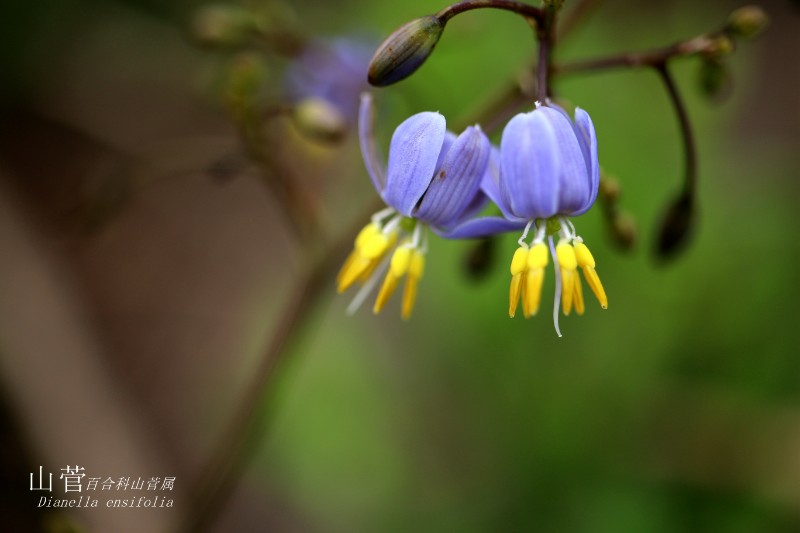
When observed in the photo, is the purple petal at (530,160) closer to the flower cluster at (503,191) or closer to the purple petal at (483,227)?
the flower cluster at (503,191)

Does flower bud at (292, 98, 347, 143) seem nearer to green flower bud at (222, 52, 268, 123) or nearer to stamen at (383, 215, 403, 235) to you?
green flower bud at (222, 52, 268, 123)

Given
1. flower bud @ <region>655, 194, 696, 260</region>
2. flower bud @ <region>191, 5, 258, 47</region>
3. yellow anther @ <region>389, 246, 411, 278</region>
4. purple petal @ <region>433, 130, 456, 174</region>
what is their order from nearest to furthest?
purple petal @ <region>433, 130, 456, 174</region> → yellow anther @ <region>389, 246, 411, 278</region> → flower bud @ <region>655, 194, 696, 260</region> → flower bud @ <region>191, 5, 258, 47</region>

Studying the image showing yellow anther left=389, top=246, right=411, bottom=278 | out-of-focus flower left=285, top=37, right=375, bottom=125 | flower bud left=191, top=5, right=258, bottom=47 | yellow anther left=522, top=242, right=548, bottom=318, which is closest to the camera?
yellow anther left=522, top=242, right=548, bottom=318

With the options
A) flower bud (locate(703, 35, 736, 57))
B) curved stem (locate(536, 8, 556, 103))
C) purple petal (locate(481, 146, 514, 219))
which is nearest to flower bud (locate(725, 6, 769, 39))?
flower bud (locate(703, 35, 736, 57))

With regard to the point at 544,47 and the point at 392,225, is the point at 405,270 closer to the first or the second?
the point at 392,225

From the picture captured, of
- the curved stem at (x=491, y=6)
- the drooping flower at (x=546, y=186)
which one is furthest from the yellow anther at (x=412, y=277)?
the curved stem at (x=491, y=6)

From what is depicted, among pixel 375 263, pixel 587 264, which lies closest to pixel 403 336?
pixel 375 263

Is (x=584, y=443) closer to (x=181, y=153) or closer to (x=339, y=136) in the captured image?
(x=339, y=136)
